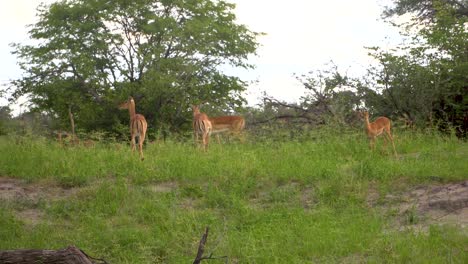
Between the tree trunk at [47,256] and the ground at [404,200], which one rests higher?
the tree trunk at [47,256]

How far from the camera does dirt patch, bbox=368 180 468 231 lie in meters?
8.83

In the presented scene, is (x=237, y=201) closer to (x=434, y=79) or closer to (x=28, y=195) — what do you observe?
(x=28, y=195)

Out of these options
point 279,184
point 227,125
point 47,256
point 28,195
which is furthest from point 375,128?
point 47,256

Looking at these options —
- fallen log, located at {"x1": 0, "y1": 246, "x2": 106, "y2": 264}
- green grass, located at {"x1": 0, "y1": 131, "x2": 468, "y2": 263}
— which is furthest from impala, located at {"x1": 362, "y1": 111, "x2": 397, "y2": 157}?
fallen log, located at {"x1": 0, "y1": 246, "x2": 106, "y2": 264}

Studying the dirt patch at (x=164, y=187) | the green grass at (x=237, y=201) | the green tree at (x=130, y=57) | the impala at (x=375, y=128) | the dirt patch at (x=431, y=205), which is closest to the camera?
the green grass at (x=237, y=201)

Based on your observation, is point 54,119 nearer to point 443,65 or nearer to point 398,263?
point 443,65

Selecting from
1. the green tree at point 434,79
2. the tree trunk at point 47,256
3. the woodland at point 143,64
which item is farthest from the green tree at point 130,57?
the tree trunk at point 47,256

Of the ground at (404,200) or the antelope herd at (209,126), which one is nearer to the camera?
the ground at (404,200)

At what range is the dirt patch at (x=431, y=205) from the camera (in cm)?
883

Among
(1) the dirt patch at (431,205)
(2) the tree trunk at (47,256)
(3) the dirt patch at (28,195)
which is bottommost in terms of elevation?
(1) the dirt patch at (431,205)

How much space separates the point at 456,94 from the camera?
56.1 feet

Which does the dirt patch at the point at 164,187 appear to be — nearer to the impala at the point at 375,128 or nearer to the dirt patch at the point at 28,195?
the dirt patch at the point at 28,195

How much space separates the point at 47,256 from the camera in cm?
486

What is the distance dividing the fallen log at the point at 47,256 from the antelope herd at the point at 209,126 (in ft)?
24.3
